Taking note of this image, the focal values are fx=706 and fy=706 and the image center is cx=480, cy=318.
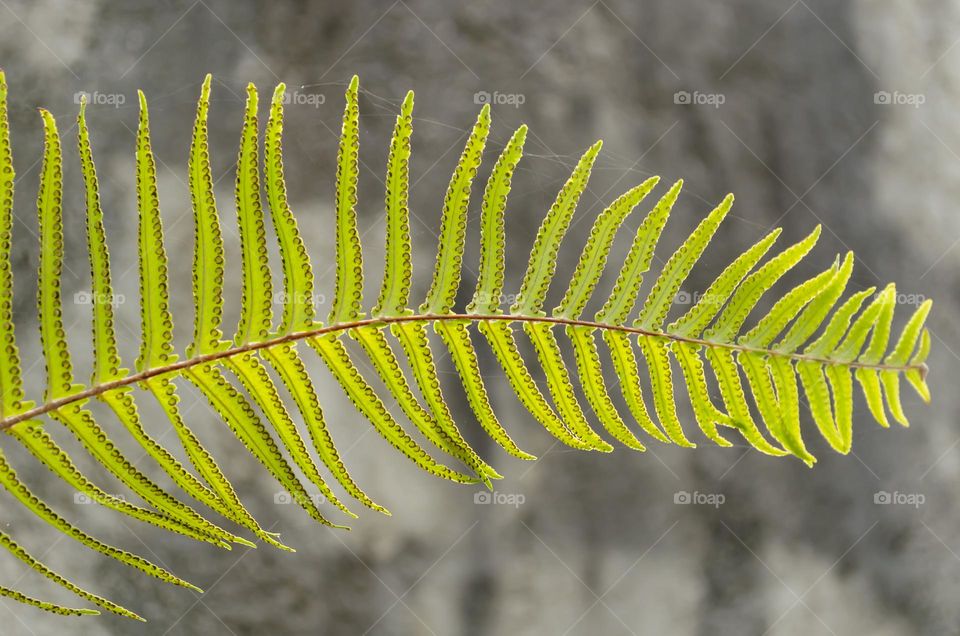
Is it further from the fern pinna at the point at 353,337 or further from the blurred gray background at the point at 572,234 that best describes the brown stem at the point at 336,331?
the blurred gray background at the point at 572,234

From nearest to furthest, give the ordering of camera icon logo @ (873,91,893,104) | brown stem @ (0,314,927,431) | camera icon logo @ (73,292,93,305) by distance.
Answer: brown stem @ (0,314,927,431), camera icon logo @ (73,292,93,305), camera icon logo @ (873,91,893,104)

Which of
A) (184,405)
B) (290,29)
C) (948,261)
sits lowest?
(184,405)

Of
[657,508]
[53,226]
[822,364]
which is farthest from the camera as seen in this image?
[657,508]

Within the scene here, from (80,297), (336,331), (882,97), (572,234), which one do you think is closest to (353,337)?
(336,331)

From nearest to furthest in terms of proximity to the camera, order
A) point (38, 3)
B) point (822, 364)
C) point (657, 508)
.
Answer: point (822, 364) < point (38, 3) < point (657, 508)

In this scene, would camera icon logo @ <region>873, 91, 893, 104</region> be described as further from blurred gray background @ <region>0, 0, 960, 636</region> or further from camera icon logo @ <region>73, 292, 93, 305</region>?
camera icon logo @ <region>73, 292, 93, 305</region>

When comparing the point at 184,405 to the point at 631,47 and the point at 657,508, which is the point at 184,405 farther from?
the point at 631,47

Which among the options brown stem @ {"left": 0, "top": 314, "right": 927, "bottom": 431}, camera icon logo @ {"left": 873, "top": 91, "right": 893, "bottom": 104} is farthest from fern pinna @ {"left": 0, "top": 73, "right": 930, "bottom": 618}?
camera icon logo @ {"left": 873, "top": 91, "right": 893, "bottom": 104}

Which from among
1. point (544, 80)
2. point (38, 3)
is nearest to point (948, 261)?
point (544, 80)
